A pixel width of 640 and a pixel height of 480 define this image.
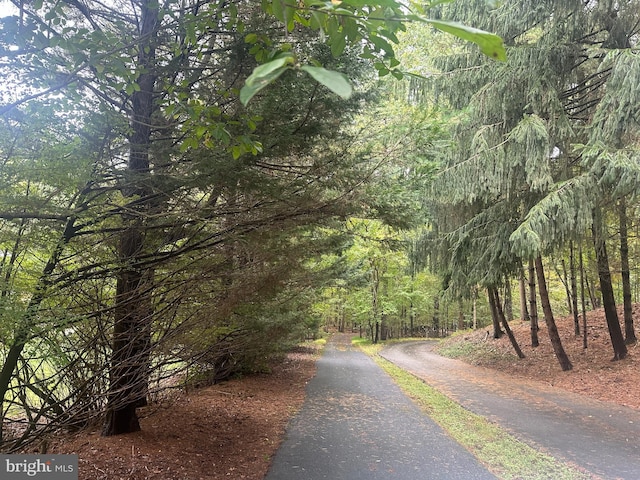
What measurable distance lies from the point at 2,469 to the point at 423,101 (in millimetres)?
9875

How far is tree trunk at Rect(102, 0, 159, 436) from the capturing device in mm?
3900

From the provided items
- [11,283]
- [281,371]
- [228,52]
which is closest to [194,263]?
[11,283]

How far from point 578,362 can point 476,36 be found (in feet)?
45.7

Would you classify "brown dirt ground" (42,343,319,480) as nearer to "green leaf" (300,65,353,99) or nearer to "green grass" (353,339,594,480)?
"green grass" (353,339,594,480)

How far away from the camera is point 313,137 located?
418 cm

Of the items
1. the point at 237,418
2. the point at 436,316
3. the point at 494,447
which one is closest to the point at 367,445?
the point at 494,447

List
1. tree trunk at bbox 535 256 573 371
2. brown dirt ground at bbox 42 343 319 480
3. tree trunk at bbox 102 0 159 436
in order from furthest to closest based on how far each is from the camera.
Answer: tree trunk at bbox 535 256 573 371, brown dirt ground at bbox 42 343 319 480, tree trunk at bbox 102 0 159 436

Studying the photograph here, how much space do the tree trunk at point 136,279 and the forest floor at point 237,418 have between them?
985 millimetres

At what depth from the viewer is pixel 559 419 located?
7434 mm

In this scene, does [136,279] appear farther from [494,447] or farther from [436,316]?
[436,316]

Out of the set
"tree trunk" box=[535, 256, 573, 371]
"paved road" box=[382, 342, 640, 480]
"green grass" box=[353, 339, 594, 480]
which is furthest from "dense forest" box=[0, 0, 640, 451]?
"tree trunk" box=[535, 256, 573, 371]

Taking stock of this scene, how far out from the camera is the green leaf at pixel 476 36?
75 centimetres

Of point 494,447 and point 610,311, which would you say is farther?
point 610,311

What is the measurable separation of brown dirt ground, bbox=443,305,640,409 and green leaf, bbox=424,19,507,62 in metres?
10.2
